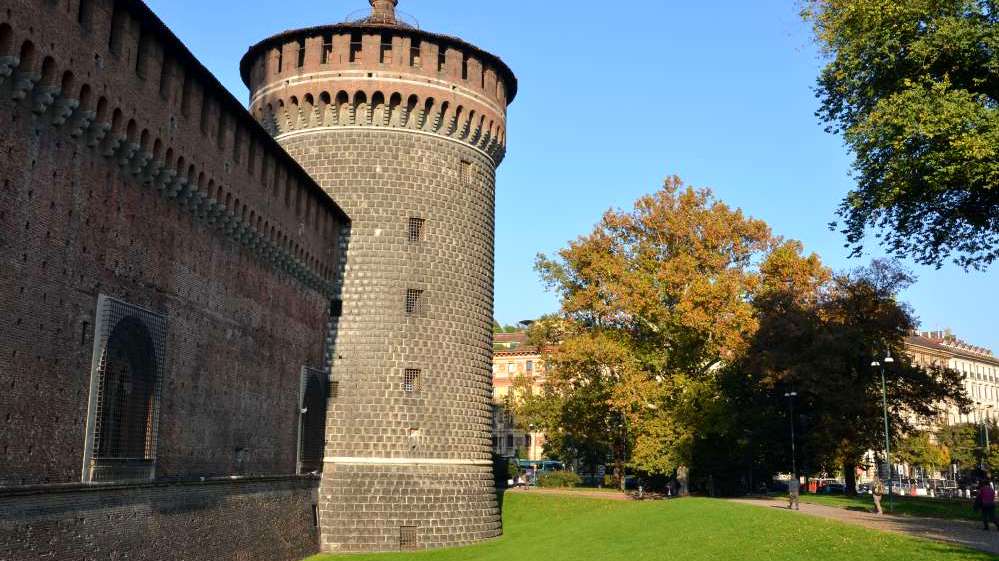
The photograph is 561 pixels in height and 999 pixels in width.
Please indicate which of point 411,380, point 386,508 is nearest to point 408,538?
point 386,508

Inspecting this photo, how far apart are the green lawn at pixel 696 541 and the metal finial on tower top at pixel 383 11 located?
18.2 meters

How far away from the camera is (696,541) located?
22.4m

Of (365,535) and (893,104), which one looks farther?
(365,535)

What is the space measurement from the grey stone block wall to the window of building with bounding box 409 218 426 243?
17 centimetres

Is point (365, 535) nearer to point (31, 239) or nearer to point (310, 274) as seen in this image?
point (310, 274)

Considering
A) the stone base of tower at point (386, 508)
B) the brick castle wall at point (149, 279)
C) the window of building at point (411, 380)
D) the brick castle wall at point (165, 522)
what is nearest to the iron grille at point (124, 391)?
the brick castle wall at point (149, 279)

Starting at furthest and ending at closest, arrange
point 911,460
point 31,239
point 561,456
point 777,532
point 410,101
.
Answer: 1. point 561,456
2. point 911,460
3. point 410,101
4. point 777,532
5. point 31,239

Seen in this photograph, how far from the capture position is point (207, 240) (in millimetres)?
20547

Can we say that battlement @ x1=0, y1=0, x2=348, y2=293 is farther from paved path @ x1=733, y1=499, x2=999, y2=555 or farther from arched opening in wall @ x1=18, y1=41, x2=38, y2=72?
paved path @ x1=733, y1=499, x2=999, y2=555

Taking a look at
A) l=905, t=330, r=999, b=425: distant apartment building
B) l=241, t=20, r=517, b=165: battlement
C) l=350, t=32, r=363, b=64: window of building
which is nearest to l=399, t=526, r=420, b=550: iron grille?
l=241, t=20, r=517, b=165: battlement

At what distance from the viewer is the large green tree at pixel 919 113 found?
19.1 meters

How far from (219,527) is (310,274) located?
8656mm

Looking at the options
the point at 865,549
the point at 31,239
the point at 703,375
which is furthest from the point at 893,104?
the point at 703,375

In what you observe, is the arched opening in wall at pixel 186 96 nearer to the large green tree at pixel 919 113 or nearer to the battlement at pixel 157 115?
the battlement at pixel 157 115
